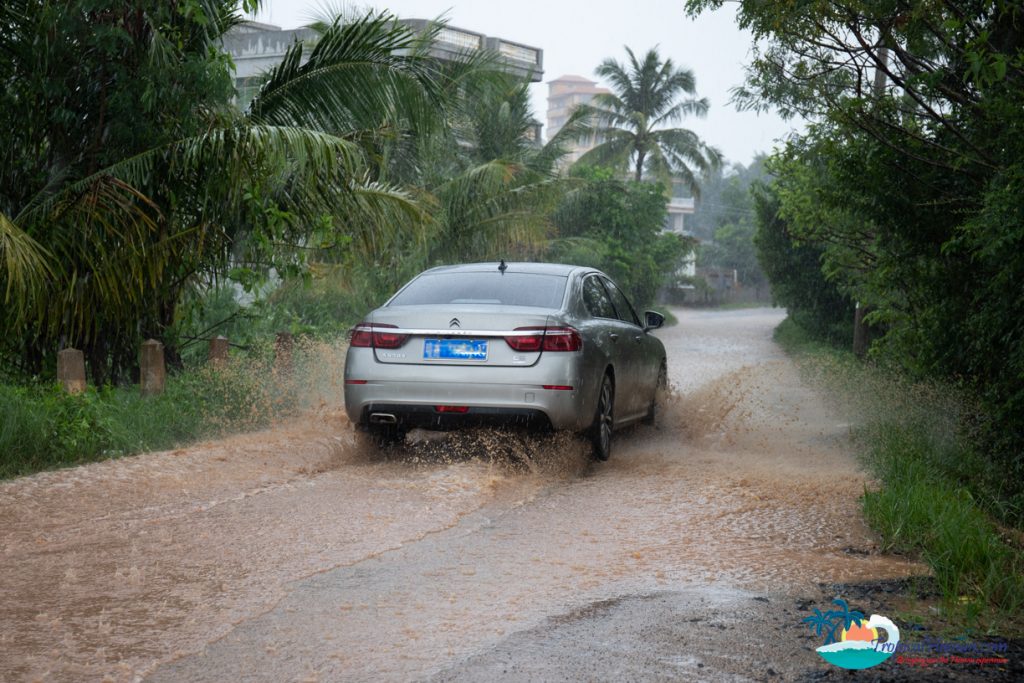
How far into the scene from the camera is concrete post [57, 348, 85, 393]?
32.1ft

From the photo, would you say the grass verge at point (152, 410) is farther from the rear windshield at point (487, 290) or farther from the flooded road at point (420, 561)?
Result: the rear windshield at point (487, 290)

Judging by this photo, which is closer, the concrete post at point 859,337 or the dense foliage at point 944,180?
the dense foliage at point 944,180

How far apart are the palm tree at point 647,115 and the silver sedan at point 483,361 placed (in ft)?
144

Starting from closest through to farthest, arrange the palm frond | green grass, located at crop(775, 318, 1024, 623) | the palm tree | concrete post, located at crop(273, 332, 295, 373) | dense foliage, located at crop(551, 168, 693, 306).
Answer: green grass, located at crop(775, 318, 1024, 623), the palm frond, concrete post, located at crop(273, 332, 295, 373), dense foliage, located at crop(551, 168, 693, 306), the palm tree

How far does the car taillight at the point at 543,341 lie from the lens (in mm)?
8180

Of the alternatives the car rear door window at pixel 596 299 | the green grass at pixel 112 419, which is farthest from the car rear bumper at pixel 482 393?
the green grass at pixel 112 419

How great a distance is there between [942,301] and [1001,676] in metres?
5.45

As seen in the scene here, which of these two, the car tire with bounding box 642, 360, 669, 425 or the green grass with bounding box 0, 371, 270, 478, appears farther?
the car tire with bounding box 642, 360, 669, 425

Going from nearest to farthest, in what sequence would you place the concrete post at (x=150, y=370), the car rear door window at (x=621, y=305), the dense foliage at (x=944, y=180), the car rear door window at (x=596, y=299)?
the dense foliage at (x=944, y=180) → the car rear door window at (x=596, y=299) → the car rear door window at (x=621, y=305) → the concrete post at (x=150, y=370)

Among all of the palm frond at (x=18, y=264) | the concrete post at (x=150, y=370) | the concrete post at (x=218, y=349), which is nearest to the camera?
the palm frond at (x=18, y=264)

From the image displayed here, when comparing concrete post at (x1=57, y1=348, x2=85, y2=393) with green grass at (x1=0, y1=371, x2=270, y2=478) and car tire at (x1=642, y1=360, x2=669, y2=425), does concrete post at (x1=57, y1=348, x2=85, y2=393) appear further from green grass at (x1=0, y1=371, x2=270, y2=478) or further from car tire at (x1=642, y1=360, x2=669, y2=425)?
car tire at (x1=642, y1=360, x2=669, y2=425)

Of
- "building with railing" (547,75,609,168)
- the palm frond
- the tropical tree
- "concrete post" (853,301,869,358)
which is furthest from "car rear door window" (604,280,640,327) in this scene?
"building with railing" (547,75,609,168)

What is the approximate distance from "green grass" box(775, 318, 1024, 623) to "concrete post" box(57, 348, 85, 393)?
6583mm

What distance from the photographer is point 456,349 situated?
324 inches
